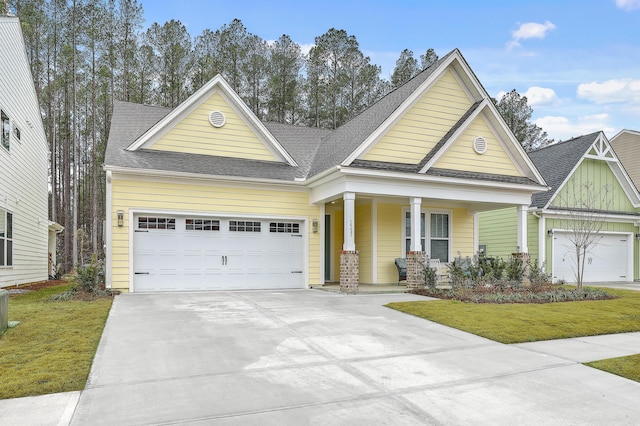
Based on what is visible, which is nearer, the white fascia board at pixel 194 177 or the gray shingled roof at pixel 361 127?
the white fascia board at pixel 194 177

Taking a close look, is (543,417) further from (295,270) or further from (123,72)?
(123,72)

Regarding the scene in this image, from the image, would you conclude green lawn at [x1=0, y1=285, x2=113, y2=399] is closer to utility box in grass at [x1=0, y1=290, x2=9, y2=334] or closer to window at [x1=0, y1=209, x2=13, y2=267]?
utility box in grass at [x1=0, y1=290, x2=9, y2=334]

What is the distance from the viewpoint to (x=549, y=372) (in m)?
5.19

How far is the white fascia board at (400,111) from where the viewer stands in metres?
12.4

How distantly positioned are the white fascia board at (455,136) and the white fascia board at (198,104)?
14.5ft

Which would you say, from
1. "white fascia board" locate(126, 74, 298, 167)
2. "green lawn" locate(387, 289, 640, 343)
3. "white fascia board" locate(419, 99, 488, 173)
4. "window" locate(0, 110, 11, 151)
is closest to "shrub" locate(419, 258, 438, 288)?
"green lawn" locate(387, 289, 640, 343)

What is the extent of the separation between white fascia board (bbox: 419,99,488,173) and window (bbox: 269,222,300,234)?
14.2 ft

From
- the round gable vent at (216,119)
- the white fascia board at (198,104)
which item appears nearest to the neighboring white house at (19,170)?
the white fascia board at (198,104)

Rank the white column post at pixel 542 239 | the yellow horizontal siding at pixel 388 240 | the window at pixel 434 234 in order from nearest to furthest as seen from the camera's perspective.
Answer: the yellow horizontal siding at pixel 388 240
the window at pixel 434 234
the white column post at pixel 542 239

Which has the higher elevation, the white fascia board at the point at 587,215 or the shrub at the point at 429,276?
the white fascia board at the point at 587,215

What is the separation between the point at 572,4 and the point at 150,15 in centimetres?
2276

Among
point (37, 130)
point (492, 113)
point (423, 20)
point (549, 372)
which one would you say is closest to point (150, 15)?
point (37, 130)

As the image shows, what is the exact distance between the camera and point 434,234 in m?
15.6

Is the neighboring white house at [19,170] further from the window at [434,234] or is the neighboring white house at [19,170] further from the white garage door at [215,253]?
the window at [434,234]
